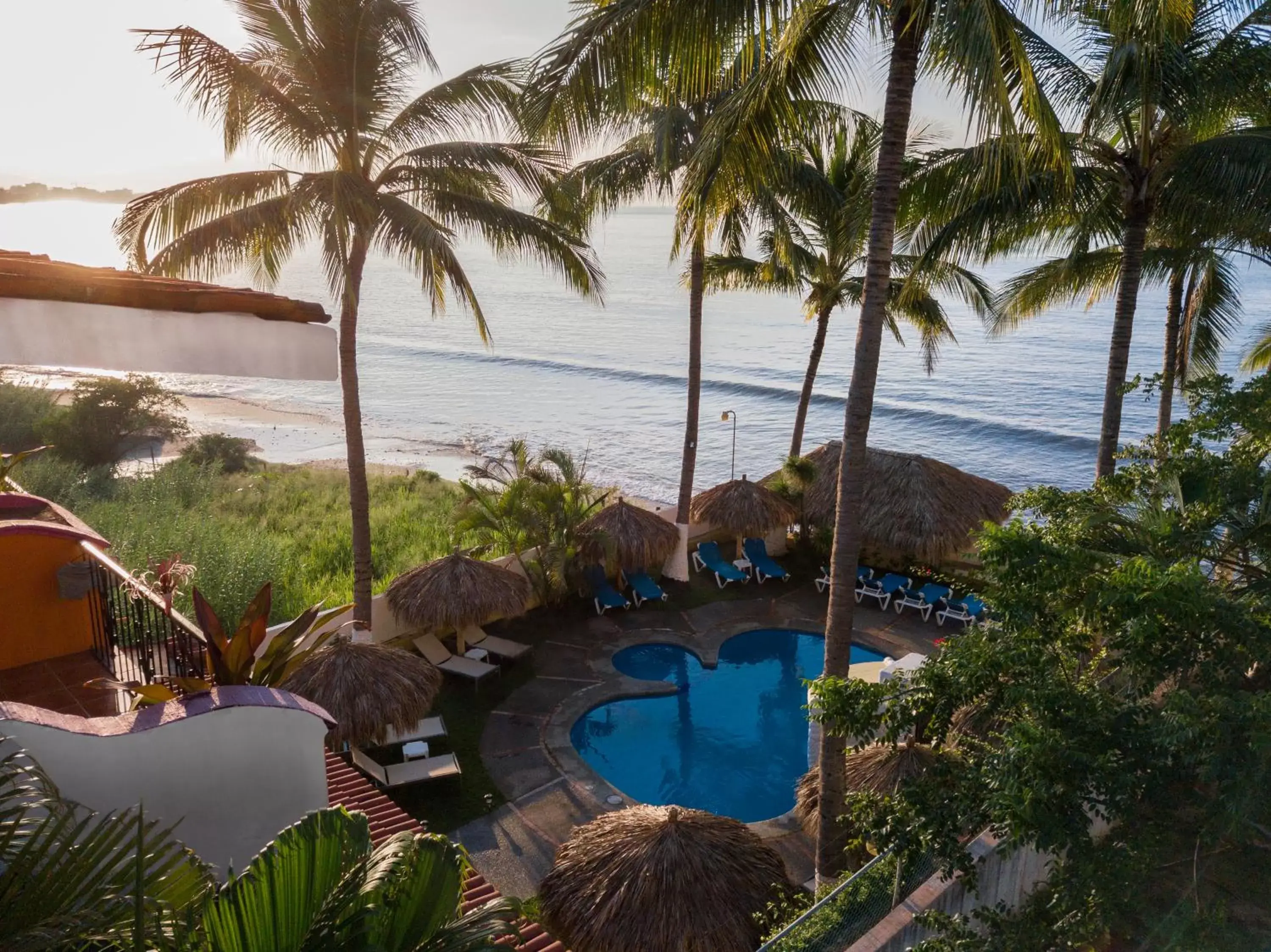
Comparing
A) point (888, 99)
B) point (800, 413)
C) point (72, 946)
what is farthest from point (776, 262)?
point (72, 946)

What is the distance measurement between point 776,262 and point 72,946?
51.4ft

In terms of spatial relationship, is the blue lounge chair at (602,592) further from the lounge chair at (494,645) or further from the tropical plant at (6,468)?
the tropical plant at (6,468)

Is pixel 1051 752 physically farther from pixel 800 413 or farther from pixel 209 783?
pixel 800 413

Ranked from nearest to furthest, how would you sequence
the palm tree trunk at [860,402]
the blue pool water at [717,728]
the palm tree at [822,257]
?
the palm tree trunk at [860,402] < the blue pool water at [717,728] < the palm tree at [822,257]

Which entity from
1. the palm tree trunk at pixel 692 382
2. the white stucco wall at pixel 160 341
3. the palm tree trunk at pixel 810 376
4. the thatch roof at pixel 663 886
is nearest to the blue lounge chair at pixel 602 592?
the palm tree trunk at pixel 692 382

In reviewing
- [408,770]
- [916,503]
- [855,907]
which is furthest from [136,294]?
[916,503]

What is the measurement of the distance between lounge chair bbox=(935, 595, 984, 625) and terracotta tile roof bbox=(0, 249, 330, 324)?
1238cm

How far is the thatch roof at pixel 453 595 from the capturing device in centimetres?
1243

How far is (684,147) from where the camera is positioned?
43.4 ft

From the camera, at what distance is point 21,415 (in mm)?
26656

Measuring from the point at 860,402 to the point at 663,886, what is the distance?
397cm

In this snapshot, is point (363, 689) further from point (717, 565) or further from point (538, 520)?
point (717, 565)

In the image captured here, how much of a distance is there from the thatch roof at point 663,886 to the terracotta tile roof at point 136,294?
4.75 m

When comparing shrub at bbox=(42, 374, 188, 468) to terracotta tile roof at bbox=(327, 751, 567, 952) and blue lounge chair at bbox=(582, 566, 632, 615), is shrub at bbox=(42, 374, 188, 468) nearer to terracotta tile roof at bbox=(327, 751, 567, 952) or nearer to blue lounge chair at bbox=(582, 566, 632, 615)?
blue lounge chair at bbox=(582, 566, 632, 615)
